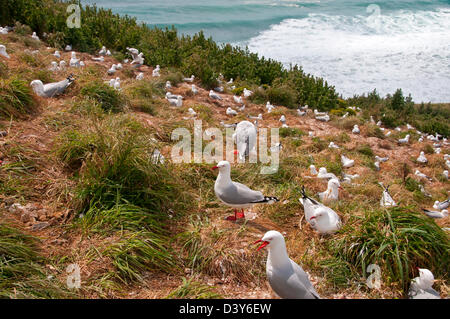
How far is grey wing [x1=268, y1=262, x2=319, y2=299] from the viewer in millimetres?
2750

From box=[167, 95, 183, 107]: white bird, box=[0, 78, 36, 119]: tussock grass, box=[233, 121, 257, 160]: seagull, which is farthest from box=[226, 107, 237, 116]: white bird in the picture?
box=[0, 78, 36, 119]: tussock grass

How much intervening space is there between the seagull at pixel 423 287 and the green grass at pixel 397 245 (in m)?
0.08

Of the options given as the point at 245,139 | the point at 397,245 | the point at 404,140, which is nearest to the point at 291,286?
the point at 397,245

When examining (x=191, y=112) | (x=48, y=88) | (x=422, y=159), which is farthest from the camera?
(x=422, y=159)

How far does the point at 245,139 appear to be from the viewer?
620cm

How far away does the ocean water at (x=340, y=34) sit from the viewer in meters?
22.3

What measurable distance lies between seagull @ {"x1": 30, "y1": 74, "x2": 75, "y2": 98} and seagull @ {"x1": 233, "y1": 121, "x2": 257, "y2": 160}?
10.4ft

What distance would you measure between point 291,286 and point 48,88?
5.36 metres

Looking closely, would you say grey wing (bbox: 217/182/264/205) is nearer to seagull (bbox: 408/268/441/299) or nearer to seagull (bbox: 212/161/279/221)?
seagull (bbox: 212/161/279/221)

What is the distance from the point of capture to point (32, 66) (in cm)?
761

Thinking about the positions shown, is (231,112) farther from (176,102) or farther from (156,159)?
(156,159)

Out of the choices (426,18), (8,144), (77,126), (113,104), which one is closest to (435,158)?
(113,104)

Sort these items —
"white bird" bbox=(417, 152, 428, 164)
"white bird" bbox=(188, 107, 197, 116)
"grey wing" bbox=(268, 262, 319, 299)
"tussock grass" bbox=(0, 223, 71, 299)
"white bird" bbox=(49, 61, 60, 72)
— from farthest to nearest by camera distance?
"white bird" bbox=(417, 152, 428, 164)
"white bird" bbox=(49, 61, 60, 72)
"white bird" bbox=(188, 107, 197, 116)
"grey wing" bbox=(268, 262, 319, 299)
"tussock grass" bbox=(0, 223, 71, 299)

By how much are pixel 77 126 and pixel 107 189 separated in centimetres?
169
